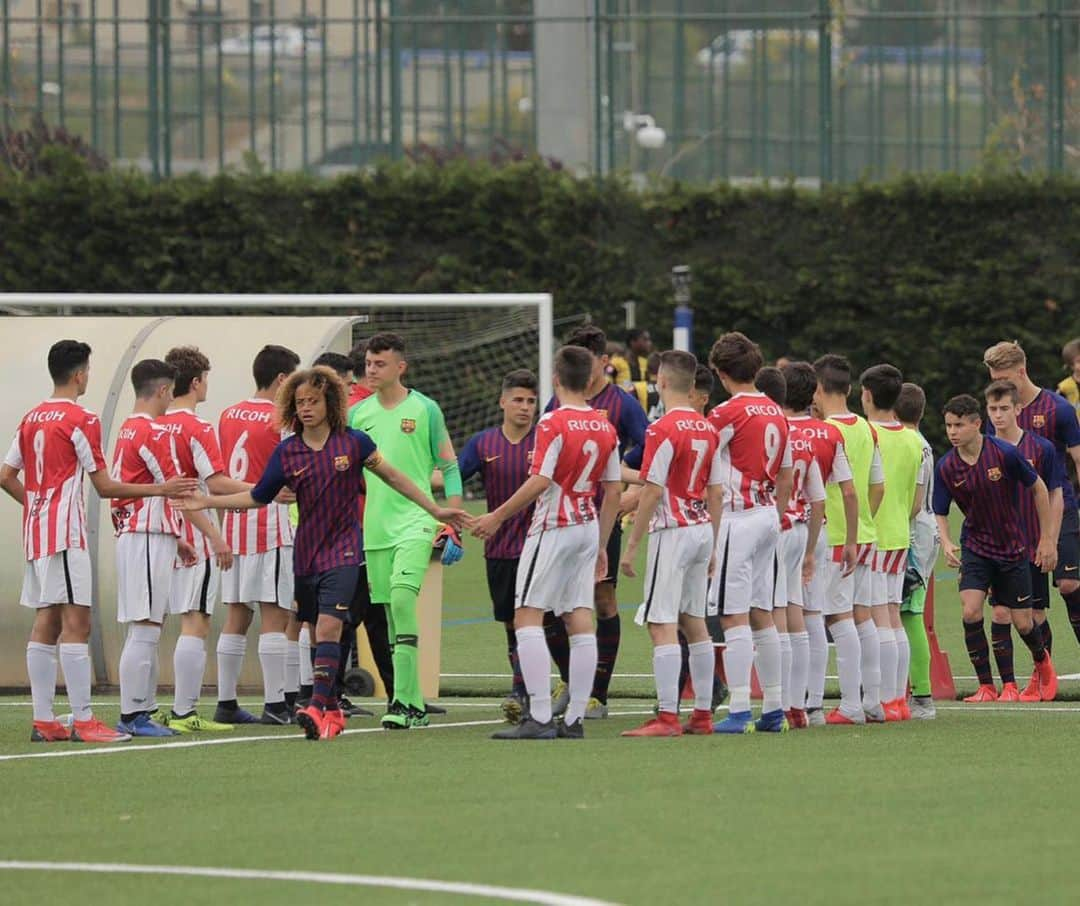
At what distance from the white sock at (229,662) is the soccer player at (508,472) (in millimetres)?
1439

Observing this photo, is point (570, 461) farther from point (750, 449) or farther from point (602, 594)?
point (602, 594)

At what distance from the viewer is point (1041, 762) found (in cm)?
934

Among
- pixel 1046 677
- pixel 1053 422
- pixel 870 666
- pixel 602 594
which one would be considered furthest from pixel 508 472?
pixel 1053 422

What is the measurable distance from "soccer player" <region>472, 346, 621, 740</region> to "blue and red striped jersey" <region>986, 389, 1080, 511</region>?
3.89 m

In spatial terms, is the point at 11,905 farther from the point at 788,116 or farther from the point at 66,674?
the point at 788,116

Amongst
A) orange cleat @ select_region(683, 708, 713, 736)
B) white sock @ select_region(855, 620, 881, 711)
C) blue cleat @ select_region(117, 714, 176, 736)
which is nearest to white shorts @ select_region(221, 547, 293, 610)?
blue cleat @ select_region(117, 714, 176, 736)

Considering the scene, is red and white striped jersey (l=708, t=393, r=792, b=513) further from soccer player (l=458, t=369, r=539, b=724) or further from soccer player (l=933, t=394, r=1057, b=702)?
soccer player (l=933, t=394, r=1057, b=702)

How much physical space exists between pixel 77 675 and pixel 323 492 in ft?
4.95

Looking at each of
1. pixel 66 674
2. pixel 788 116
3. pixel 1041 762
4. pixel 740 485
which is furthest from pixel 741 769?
pixel 788 116

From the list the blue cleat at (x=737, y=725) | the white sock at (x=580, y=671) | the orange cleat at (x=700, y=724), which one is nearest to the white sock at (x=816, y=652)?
the blue cleat at (x=737, y=725)

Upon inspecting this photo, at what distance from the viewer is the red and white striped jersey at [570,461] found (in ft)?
33.9

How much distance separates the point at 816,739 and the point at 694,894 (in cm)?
414

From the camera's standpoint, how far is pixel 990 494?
41.9 ft

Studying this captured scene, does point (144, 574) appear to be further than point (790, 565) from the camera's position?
Yes
